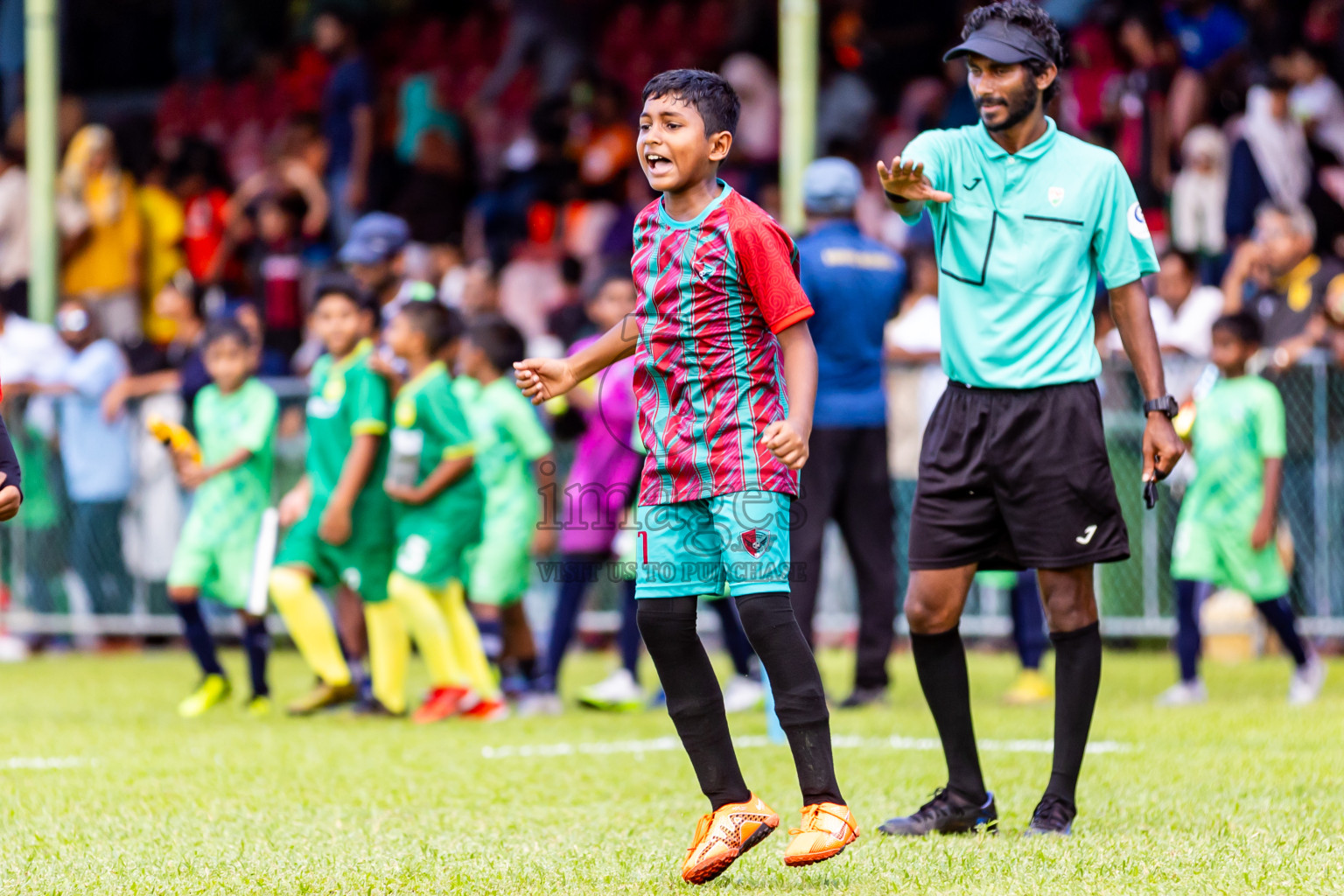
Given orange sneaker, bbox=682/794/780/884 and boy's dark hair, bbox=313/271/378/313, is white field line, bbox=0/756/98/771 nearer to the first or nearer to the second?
boy's dark hair, bbox=313/271/378/313

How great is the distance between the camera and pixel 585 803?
18.4 ft

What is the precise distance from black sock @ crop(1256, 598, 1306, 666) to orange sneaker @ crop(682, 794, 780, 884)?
15.4 ft

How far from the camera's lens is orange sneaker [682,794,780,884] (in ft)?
14.0

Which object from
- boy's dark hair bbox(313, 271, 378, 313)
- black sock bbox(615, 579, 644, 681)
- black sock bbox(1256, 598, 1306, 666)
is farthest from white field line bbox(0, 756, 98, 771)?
black sock bbox(1256, 598, 1306, 666)

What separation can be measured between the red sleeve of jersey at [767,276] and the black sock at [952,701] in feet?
3.74

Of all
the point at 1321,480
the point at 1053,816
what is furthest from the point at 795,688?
the point at 1321,480

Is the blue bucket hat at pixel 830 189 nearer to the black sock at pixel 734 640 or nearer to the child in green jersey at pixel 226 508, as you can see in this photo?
the black sock at pixel 734 640

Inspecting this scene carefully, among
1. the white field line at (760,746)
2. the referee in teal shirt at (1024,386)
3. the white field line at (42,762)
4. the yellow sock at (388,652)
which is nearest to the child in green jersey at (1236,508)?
the white field line at (760,746)

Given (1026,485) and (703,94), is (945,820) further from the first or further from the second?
(703,94)

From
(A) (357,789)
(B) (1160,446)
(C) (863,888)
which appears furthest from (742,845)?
(A) (357,789)

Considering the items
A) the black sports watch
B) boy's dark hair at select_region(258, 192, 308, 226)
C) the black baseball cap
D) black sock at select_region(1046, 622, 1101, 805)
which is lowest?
black sock at select_region(1046, 622, 1101, 805)

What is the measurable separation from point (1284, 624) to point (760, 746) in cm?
289

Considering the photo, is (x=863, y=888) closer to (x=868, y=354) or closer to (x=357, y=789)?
(x=357, y=789)

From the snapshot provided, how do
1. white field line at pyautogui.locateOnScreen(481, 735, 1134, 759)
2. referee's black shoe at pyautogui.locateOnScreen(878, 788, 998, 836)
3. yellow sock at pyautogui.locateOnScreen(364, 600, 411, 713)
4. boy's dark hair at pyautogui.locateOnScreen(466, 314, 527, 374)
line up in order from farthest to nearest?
boy's dark hair at pyautogui.locateOnScreen(466, 314, 527, 374), yellow sock at pyautogui.locateOnScreen(364, 600, 411, 713), white field line at pyautogui.locateOnScreen(481, 735, 1134, 759), referee's black shoe at pyautogui.locateOnScreen(878, 788, 998, 836)
